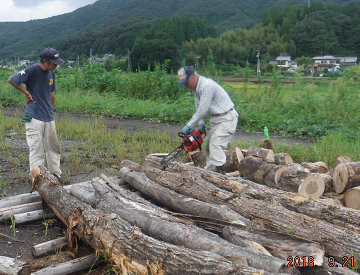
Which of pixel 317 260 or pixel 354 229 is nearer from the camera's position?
pixel 317 260

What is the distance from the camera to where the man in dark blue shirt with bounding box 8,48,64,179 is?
493 centimetres

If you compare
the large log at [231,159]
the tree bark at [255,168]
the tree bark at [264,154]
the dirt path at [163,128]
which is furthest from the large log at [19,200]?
the dirt path at [163,128]

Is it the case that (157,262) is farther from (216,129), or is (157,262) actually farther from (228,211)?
(216,129)

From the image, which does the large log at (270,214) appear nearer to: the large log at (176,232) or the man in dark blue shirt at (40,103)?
the large log at (176,232)

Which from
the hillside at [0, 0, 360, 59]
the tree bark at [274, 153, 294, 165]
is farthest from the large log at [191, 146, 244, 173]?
the hillside at [0, 0, 360, 59]

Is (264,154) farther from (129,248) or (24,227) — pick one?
(24,227)

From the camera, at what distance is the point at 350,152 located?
20.7 ft

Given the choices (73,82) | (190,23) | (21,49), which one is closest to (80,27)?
(21,49)

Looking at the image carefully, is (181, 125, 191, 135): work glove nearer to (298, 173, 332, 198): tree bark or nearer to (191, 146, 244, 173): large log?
(191, 146, 244, 173): large log

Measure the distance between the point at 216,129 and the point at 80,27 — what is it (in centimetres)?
18184

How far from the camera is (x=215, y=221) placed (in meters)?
3.44

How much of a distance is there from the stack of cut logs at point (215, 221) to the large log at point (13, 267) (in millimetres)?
550

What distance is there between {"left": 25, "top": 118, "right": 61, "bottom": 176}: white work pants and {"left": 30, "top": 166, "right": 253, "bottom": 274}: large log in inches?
56.4

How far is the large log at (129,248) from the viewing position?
2.52m
